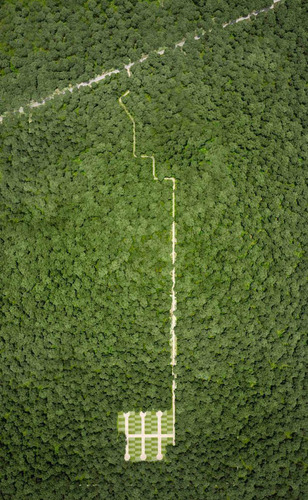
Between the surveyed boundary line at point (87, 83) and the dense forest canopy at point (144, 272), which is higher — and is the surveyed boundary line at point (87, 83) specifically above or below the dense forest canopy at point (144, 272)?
above

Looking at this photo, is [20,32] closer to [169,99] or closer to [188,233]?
[169,99]

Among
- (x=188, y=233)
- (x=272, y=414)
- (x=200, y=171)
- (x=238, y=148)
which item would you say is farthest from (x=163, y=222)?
(x=272, y=414)

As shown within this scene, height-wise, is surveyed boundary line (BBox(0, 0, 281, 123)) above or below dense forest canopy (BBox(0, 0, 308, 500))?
above

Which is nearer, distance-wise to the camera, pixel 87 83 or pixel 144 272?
pixel 144 272

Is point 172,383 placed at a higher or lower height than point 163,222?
lower

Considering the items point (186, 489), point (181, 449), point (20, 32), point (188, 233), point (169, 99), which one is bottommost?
point (186, 489)

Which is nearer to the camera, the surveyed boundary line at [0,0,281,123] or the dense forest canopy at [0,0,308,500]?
the dense forest canopy at [0,0,308,500]

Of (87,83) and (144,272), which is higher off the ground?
(87,83)

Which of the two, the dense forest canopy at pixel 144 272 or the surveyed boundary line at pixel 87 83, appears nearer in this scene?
the dense forest canopy at pixel 144 272
